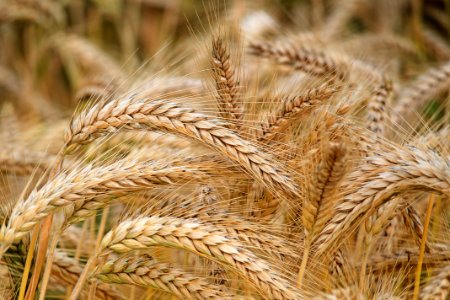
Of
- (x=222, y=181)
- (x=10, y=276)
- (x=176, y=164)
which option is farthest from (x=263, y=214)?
(x=10, y=276)

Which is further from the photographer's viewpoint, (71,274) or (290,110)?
(71,274)

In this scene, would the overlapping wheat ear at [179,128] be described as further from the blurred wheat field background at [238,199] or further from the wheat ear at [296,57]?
the wheat ear at [296,57]

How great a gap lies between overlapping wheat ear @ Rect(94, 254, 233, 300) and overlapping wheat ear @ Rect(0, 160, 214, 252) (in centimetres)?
17

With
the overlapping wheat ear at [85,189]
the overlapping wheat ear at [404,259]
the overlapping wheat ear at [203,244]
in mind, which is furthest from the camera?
the overlapping wheat ear at [404,259]

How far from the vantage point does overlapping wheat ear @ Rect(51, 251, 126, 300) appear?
7.34ft

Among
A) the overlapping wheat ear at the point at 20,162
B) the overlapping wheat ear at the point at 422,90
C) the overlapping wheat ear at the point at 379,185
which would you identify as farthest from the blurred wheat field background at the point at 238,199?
the overlapping wheat ear at the point at 422,90

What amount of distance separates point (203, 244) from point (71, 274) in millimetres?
659

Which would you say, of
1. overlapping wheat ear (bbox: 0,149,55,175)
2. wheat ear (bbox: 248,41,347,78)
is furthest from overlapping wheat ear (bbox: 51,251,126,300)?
wheat ear (bbox: 248,41,347,78)

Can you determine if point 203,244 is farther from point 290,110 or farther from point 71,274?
point 71,274

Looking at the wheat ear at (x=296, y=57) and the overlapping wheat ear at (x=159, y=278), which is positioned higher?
the wheat ear at (x=296, y=57)

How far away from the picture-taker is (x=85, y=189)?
1.88 metres

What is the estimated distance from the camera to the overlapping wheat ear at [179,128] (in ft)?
6.11

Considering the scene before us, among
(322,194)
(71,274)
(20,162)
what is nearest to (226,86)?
(322,194)

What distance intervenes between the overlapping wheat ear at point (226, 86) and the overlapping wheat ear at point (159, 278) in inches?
18.9
